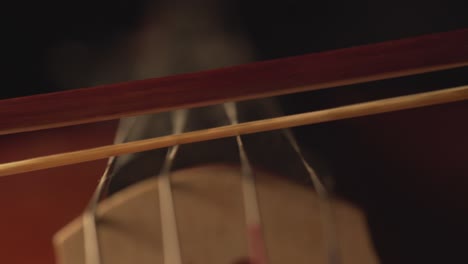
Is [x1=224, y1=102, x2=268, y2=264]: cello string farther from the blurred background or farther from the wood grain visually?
the blurred background

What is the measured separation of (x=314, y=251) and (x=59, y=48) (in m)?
0.80

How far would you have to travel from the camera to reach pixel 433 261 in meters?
0.69

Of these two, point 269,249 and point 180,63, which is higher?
point 180,63

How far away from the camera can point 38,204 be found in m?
0.70

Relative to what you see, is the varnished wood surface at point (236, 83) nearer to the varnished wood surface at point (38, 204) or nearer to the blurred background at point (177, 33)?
the varnished wood surface at point (38, 204)

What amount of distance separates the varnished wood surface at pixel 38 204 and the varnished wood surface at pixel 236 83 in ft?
0.81

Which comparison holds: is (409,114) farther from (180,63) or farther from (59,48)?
(59,48)

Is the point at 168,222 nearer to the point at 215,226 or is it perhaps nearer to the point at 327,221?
the point at 215,226

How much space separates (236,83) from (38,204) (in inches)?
16.1

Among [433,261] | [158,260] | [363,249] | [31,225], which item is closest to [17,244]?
[31,225]

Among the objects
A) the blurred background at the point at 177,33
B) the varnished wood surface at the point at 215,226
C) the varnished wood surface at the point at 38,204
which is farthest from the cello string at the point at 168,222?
the blurred background at the point at 177,33

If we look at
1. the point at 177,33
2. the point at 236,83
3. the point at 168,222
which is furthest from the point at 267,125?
the point at 177,33

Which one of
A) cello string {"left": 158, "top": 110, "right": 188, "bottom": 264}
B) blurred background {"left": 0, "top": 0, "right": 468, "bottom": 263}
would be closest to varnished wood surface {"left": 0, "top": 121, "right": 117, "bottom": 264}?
cello string {"left": 158, "top": 110, "right": 188, "bottom": 264}

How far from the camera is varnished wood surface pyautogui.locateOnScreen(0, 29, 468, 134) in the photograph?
47 cm
